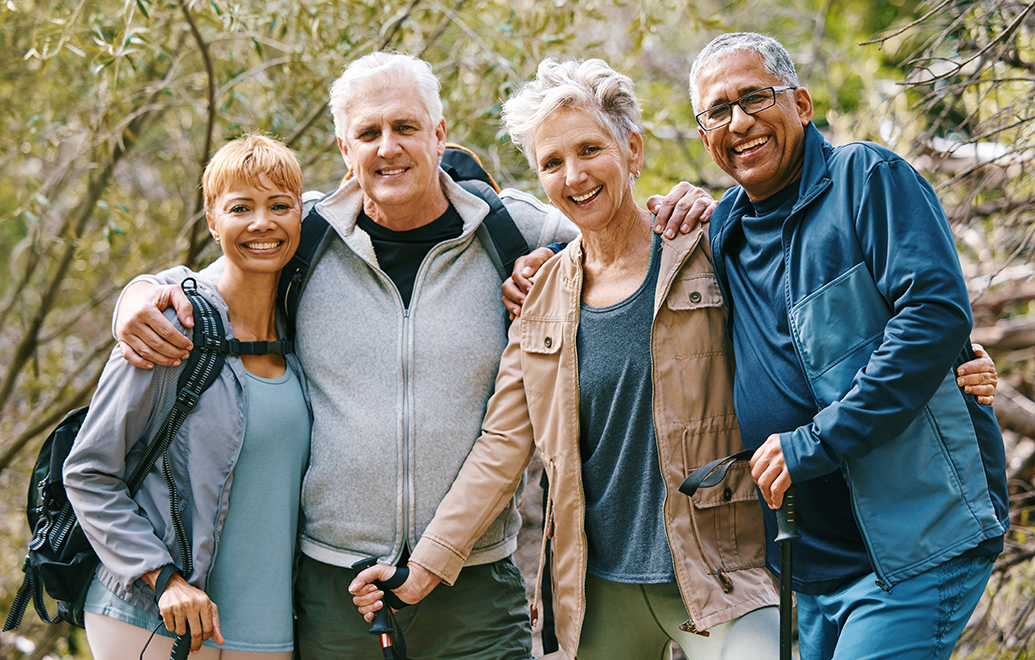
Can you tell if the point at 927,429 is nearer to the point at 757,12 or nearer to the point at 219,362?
the point at 219,362

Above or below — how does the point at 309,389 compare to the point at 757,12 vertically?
below

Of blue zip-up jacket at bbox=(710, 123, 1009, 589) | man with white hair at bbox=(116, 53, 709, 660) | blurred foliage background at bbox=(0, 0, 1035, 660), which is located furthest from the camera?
blurred foliage background at bbox=(0, 0, 1035, 660)

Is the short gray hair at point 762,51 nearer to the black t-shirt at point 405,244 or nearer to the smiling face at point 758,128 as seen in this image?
the smiling face at point 758,128

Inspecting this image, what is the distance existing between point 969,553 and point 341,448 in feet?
5.50

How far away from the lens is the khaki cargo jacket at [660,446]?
6.89 feet

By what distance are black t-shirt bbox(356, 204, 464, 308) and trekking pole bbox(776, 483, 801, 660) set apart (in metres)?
1.33

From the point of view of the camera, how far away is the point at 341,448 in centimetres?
247

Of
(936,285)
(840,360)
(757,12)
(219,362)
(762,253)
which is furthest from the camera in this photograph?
(757,12)

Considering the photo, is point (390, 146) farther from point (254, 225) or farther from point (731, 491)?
point (731, 491)

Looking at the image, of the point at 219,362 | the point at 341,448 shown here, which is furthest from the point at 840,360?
the point at 219,362

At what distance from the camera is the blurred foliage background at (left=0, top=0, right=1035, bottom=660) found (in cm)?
309

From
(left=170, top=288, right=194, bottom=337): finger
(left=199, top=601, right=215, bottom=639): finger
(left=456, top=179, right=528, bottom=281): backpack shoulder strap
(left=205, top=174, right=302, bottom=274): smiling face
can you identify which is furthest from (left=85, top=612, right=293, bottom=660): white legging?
(left=456, top=179, right=528, bottom=281): backpack shoulder strap

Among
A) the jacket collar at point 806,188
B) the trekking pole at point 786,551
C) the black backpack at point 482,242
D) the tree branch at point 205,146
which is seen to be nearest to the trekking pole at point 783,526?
the trekking pole at point 786,551

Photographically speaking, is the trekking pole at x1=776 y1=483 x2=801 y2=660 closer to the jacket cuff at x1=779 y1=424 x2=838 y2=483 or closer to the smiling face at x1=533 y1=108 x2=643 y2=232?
the jacket cuff at x1=779 y1=424 x2=838 y2=483
